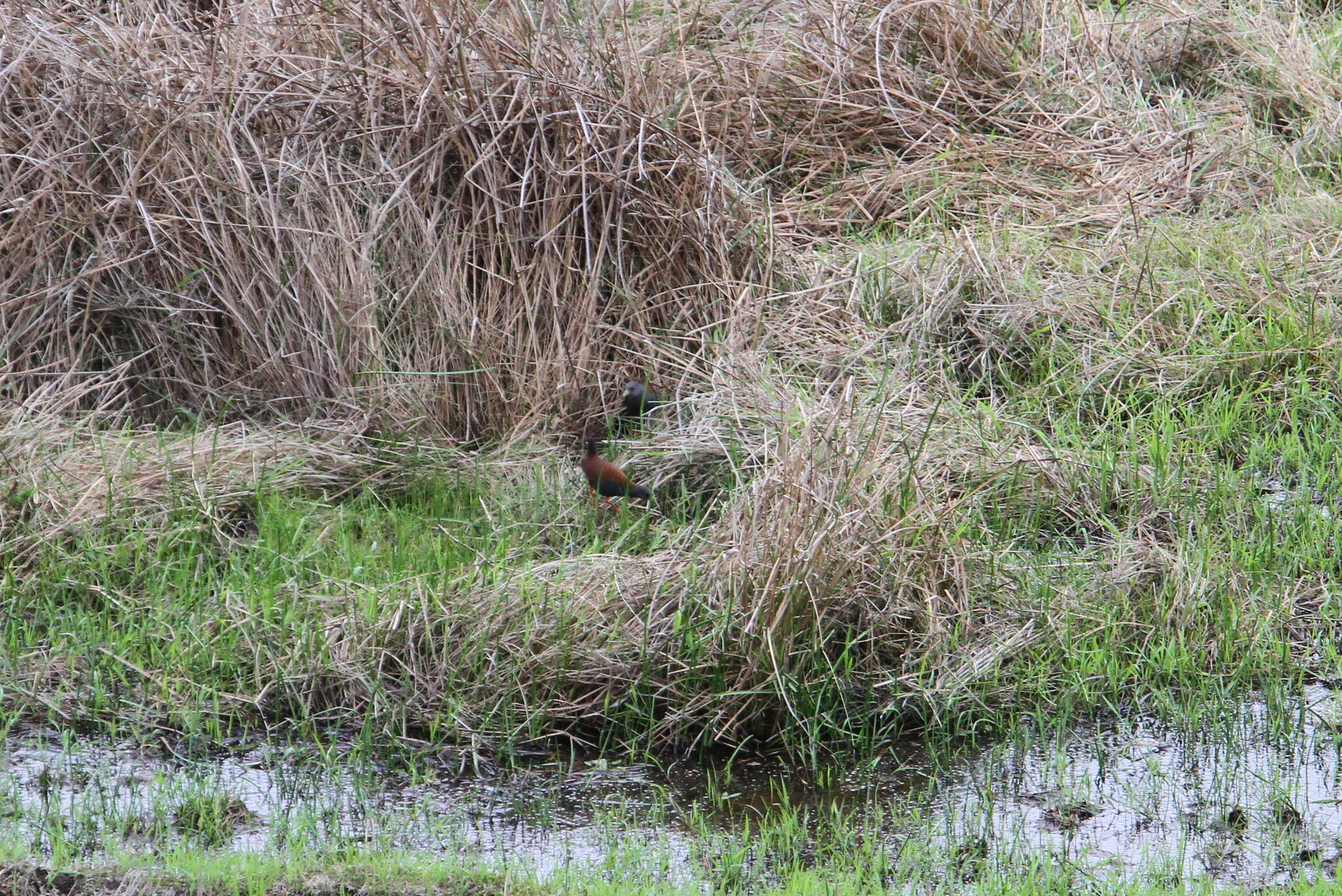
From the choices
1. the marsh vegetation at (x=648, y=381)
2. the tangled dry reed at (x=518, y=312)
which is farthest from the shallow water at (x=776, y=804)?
the tangled dry reed at (x=518, y=312)

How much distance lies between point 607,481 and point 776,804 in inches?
57.2

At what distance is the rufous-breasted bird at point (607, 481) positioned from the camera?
15.9ft

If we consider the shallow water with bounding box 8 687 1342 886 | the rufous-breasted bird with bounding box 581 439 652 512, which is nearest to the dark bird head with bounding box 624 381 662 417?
the rufous-breasted bird with bounding box 581 439 652 512

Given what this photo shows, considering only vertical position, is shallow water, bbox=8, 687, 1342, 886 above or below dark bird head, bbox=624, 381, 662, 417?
below

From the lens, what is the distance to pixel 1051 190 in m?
6.64

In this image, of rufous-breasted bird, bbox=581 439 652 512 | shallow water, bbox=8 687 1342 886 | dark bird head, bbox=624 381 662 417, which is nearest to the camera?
shallow water, bbox=8 687 1342 886

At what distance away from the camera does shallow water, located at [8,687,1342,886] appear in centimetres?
339

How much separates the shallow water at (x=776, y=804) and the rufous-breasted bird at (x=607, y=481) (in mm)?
1152

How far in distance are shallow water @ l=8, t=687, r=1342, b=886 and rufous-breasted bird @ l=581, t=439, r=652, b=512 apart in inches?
45.3

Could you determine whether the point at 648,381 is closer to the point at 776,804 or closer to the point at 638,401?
the point at 638,401

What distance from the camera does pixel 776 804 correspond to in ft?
12.1

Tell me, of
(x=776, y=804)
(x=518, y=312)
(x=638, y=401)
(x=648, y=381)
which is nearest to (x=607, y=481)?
(x=638, y=401)

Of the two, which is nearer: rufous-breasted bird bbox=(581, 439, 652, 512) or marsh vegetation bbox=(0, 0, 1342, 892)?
marsh vegetation bbox=(0, 0, 1342, 892)

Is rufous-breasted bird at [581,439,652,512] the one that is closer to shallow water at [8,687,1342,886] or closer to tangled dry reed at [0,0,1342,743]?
tangled dry reed at [0,0,1342,743]
